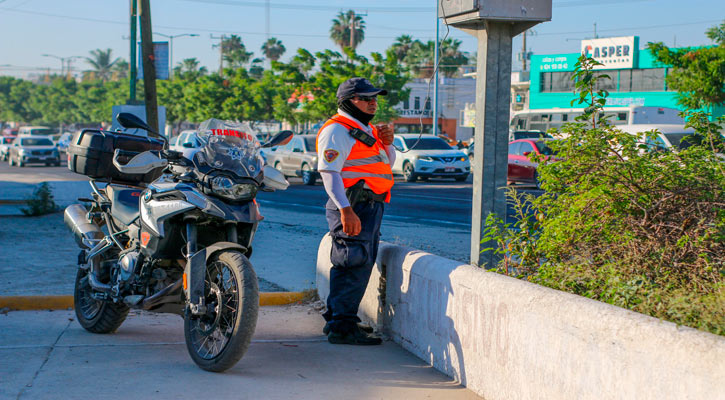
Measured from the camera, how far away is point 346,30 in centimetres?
9181

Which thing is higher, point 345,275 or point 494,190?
point 494,190

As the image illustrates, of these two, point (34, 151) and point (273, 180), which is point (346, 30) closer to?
point (34, 151)

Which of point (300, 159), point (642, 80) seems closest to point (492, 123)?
point (300, 159)

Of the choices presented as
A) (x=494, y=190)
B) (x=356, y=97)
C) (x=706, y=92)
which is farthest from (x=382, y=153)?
(x=706, y=92)

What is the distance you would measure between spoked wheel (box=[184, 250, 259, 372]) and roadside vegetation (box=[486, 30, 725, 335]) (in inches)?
59.2

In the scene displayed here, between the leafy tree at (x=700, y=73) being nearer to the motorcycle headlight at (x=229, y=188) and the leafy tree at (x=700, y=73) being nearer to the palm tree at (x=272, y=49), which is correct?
the motorcycle headlight at (x=229, y=188)

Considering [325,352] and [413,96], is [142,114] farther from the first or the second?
[413,96]

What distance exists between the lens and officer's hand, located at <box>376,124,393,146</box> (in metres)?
5.46

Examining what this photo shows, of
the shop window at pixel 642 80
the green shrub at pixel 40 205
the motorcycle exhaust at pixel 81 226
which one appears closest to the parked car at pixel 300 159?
the green shrub at pixel 40 205

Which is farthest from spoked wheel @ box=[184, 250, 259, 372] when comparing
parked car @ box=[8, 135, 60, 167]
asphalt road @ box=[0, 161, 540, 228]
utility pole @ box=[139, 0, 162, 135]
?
parked car @ box=[8, 135, 60, 167]

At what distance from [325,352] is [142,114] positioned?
12370mm

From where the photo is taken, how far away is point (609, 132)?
4.97 m

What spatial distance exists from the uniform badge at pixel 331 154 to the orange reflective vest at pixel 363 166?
104 mm

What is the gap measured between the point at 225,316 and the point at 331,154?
1.24 metres
